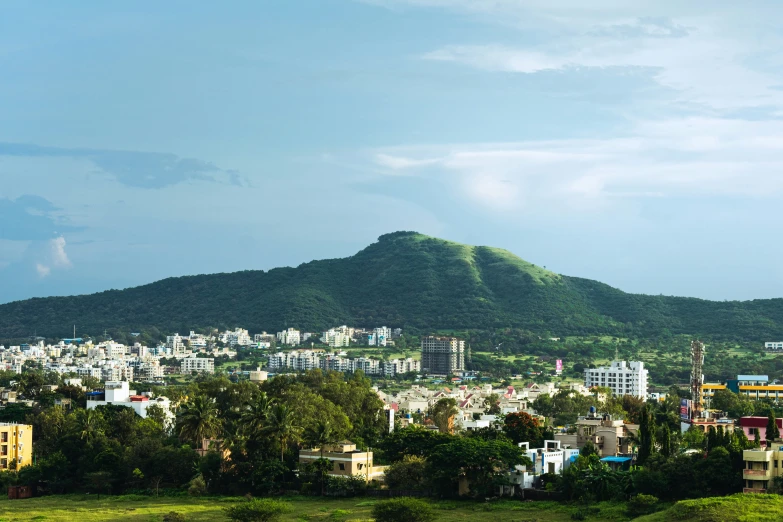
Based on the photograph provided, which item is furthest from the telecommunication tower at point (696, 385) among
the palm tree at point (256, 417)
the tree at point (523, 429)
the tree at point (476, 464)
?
the palm tree at point (256, 417)

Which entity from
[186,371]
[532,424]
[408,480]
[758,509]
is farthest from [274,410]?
[186,371]

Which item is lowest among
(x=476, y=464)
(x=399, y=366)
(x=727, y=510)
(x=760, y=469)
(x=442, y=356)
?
(x=727, y=510)

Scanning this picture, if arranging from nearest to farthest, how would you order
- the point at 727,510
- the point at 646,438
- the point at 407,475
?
1. the point at 727,510
2. the point at 646,438
3. the point at 407,475

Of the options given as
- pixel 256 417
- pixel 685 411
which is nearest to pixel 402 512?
pixel 256 417

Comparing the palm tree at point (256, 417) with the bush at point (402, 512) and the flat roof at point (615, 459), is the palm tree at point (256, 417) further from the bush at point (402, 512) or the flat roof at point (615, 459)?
the flat roof at point (615, 459)

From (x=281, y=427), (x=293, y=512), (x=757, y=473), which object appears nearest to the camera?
(x=757, y=473)

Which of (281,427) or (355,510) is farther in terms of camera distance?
(281,427)

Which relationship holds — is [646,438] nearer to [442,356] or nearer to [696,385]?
[696,385]
